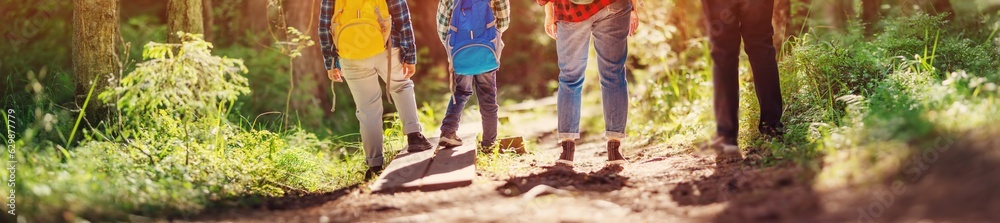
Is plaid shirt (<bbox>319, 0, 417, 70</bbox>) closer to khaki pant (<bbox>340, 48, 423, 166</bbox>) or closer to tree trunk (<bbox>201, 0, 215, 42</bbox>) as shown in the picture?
khaki pant (<bbox>340, 48, 423, 166</bbox>)

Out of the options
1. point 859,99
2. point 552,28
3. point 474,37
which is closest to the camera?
point 859,99

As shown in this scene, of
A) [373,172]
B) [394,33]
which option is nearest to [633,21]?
[394,33]

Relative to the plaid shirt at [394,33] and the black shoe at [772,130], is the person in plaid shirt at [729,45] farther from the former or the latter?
the plaid shirt at [394,33]

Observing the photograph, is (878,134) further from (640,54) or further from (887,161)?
(640,54)

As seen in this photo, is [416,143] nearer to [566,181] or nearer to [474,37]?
[474,37]

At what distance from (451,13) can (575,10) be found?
0.94m

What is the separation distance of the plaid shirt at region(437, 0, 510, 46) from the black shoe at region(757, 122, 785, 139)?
1620 mm

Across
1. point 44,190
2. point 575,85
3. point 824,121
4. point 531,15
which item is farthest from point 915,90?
point 531,15

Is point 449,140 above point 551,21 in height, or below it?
below

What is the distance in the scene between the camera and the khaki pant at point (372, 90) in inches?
232

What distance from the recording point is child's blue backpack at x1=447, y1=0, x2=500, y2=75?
19.8 feet

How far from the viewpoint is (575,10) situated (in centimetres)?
555

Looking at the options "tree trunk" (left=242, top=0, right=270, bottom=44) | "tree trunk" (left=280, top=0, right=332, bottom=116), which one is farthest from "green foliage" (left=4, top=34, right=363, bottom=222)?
"tree trunk" (left=242, top=0, right=270, bottom=44)

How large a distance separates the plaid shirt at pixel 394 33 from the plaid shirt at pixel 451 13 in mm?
289
